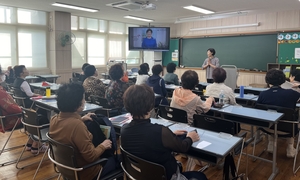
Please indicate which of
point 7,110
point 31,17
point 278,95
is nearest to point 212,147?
point 278,95

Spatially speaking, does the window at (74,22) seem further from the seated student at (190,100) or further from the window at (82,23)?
the seated student at (190,100)

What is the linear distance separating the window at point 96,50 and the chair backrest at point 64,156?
25.4 feet

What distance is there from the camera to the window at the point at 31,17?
7.47 metres

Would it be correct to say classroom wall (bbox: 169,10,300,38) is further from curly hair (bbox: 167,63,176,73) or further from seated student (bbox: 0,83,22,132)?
seated student (bbox: 0,83,22,132)

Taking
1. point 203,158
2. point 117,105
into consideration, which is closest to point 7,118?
point 117,105

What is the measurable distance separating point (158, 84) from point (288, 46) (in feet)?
16.5

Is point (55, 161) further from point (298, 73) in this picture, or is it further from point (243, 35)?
point (243, 35)

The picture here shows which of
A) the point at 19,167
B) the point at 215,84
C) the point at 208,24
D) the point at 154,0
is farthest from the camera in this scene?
the point at 208,24

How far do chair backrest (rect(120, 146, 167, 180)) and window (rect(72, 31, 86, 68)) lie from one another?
7.71 metres

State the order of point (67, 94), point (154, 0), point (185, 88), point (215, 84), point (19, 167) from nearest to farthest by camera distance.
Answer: point (67, 94), point (185, 88), point (19, 167), point (215, 84), point (154, 0)

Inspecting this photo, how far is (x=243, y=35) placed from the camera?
8.34m

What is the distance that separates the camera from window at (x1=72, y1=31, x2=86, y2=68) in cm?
882

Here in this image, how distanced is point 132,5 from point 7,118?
4.06 metres

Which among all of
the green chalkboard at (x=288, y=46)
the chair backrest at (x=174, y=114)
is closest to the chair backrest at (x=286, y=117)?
the chair backrest at (x=174, y=114)
